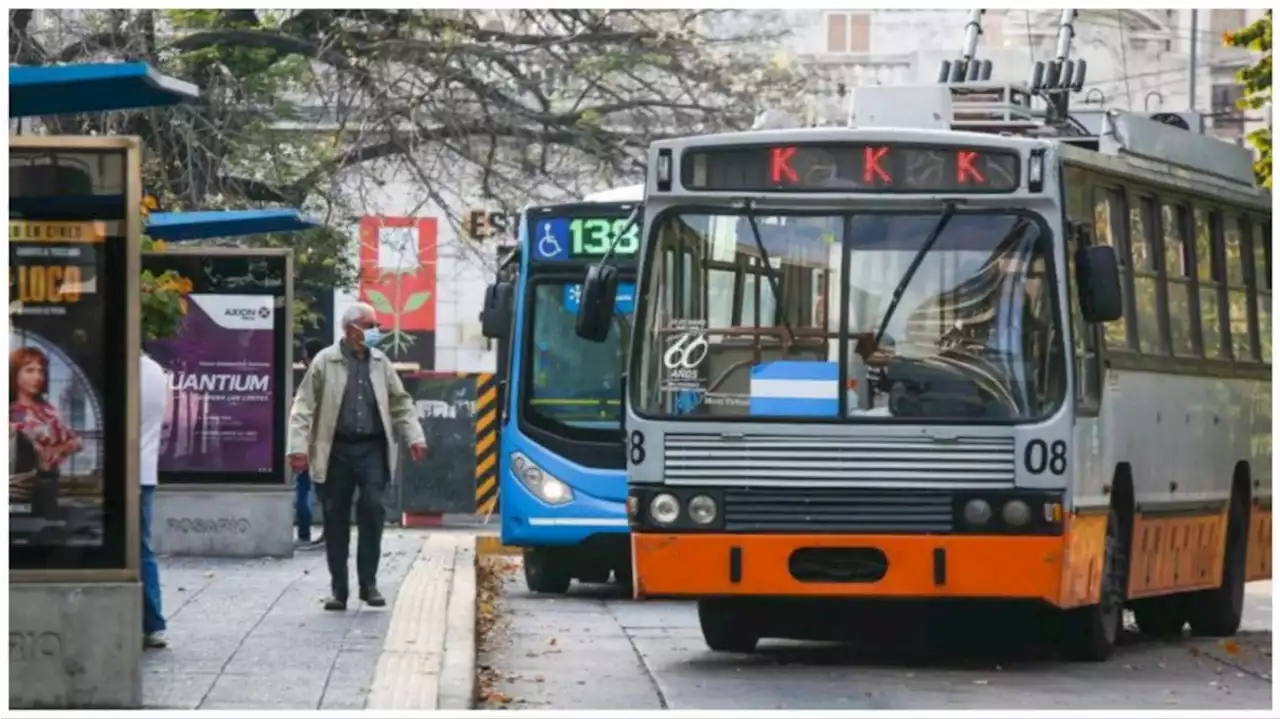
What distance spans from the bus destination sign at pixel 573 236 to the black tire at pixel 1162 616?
4.68 meters

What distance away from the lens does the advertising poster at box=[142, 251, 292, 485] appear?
23391 millimetres

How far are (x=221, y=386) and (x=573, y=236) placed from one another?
13.5 ft

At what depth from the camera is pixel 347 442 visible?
55.5ft

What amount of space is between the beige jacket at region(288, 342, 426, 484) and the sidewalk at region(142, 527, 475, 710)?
87 cm

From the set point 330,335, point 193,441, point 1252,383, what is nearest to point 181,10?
point 193,441

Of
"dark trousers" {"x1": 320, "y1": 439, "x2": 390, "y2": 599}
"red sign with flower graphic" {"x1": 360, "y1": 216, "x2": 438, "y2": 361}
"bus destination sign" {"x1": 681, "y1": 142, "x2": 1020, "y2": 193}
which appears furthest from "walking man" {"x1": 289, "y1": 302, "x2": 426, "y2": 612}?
"red sign with flower graphic" {"x1": 360, "y1": 216, "x2": 438, "y2": 361}

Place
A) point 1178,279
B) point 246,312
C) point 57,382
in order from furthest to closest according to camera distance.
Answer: point 246,312 < point 1178,279 < point 57,382

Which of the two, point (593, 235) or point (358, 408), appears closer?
point (358, 408)

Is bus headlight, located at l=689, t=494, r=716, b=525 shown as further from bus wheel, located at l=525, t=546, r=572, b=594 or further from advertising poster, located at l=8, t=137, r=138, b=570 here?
bus wheel, located at l=525, t=546, r=572, b=594

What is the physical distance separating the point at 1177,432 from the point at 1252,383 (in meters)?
1.82

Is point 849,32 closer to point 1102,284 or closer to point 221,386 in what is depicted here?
point 221,386

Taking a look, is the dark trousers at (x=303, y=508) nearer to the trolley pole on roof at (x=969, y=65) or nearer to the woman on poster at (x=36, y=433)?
the trolley pole on roof at (x=969, y=65)

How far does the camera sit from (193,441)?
23484mm

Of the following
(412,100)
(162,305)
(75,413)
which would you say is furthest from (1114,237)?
(412,100)
